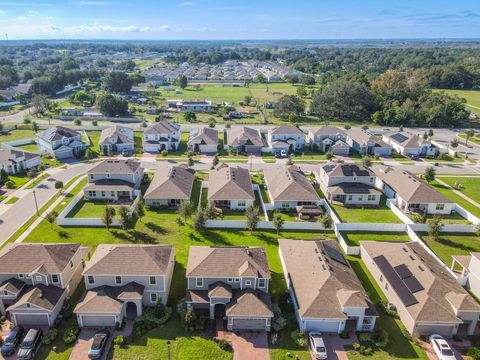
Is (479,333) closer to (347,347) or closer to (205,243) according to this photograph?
(347,347)

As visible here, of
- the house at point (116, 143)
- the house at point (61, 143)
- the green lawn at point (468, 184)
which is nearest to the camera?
the green lawn at point (468, 184)

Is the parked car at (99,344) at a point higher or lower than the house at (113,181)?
lower

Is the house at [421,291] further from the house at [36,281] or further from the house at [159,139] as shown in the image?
the house at [159,139]

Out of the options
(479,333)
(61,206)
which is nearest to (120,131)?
(61,206)

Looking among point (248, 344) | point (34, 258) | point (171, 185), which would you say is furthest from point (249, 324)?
point (171, 185)

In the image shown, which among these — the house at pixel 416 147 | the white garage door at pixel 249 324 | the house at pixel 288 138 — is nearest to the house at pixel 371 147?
the house at pixel 416 147

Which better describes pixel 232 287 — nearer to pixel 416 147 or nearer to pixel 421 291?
pixel 421 291

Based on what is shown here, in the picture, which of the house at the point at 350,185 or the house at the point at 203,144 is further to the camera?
the house at the point at 203,144
